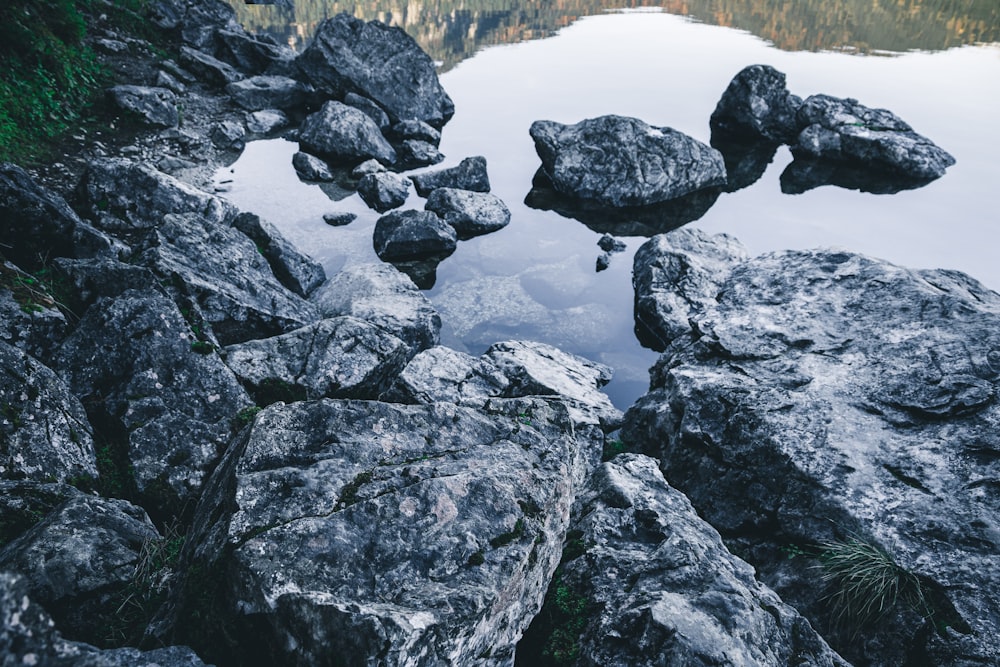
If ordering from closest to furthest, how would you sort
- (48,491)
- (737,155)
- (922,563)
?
(48,491) → (922,563) → (737,155)

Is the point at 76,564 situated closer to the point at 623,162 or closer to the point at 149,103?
the point at 623,162

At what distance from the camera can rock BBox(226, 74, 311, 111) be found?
99.1 feet

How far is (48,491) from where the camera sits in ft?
21.5

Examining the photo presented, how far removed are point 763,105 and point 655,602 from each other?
34797 mm

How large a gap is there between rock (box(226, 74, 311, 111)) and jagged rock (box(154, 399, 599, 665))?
29490 millimetres

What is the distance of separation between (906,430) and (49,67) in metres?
29.5

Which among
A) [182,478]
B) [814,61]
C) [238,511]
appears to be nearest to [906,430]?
[238,511]

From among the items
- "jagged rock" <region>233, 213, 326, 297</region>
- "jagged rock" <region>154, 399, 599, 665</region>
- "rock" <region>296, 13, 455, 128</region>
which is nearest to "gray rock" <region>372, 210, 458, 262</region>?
"jagged rock" <region>233, 213, 326, 297</region>

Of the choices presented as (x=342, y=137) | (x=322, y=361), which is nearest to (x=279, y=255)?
(x=322, y=361)

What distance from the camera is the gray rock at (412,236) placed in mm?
20766

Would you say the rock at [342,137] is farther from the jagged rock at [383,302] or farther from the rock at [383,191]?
the jagged rock at [383,302]

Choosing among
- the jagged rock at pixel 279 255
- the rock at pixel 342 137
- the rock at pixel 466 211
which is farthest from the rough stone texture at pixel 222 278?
the rock at pixel 342 137

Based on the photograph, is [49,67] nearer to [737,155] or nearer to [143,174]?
[143,174]

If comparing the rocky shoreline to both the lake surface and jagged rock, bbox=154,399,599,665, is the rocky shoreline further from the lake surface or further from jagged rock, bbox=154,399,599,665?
the lake surface
